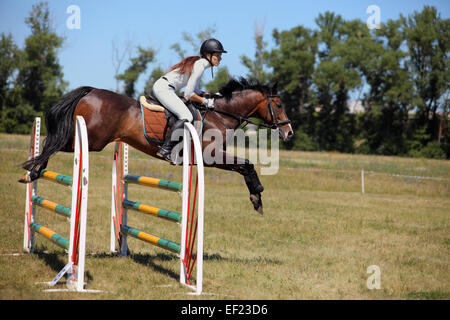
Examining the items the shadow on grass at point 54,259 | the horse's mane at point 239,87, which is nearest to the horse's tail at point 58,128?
the shadow on grass at point 54,259

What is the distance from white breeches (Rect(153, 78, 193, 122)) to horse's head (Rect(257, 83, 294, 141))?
127 centimetres

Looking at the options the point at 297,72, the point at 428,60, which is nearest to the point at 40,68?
the point at 297,72

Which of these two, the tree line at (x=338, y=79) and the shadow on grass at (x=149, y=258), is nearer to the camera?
the shadow on grass at (x=149, y=258)

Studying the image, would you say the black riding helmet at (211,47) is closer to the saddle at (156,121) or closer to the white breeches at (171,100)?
the white breeches at (171,100)

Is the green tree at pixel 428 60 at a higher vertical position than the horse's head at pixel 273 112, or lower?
higher

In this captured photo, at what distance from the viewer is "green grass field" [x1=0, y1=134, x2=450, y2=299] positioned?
5258 millimetres

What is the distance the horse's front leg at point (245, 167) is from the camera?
19.9 ft

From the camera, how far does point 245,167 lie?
6180 mm

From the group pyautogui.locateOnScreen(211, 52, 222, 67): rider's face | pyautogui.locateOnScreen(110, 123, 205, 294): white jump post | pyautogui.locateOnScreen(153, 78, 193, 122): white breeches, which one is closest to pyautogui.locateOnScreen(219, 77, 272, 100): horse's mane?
pyautogui.locateOnScreen(211, 52, 222, 67): rider's face

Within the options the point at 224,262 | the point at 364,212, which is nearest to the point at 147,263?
the point at 224,262

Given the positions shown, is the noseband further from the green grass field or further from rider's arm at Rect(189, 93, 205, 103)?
the green grass field

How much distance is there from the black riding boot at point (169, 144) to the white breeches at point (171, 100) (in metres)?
0.13

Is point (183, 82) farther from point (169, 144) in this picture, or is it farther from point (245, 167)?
point (245, 167)

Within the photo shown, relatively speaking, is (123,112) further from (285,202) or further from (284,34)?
(284,34)
